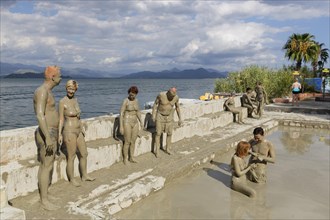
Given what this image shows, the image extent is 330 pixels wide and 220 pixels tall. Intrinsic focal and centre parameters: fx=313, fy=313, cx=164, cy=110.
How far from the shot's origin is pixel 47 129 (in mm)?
4434

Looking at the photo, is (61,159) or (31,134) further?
(31,134)

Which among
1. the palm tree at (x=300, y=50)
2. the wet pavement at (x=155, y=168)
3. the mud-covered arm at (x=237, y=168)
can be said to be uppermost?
the palm tree at (x=300, y=50)

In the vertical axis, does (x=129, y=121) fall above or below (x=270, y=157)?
above

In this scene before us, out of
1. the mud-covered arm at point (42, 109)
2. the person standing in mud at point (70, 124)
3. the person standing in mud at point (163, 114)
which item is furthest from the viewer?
the person standing in mud at point (163, 114)

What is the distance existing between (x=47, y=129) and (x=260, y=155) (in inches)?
170

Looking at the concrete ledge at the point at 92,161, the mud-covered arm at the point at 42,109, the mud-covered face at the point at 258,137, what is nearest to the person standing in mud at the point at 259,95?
the concrete ledge at the point at 92,161

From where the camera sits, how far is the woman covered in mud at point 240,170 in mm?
6160

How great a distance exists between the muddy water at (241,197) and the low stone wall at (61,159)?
1.37 m

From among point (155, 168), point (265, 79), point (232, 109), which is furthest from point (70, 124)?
point (265, 79)

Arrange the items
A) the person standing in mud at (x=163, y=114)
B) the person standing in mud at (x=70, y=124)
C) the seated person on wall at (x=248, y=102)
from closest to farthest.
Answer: the person standing in mud at (x=70, y=124)
the person standing in mud at (x=163, y=114)
the seated person on wall at (x=248, y=102)

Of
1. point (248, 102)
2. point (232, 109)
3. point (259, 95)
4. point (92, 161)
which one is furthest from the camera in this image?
point (248, 102)

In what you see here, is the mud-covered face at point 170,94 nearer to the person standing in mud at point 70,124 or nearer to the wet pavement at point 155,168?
the wet pavement at point 155,168

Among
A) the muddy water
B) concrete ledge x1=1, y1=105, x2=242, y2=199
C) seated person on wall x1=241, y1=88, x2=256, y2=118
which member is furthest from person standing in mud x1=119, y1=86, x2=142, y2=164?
seated person on wall x1=241, y1=88, x2=256, y2=118

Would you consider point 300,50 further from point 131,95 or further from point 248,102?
point 131,95
